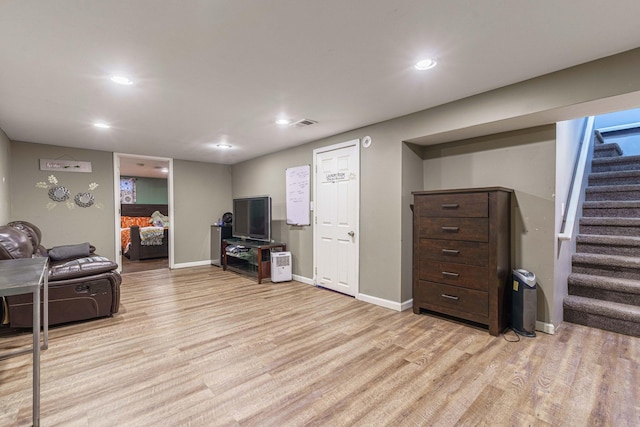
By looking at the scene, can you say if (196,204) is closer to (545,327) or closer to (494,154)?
(494,154)

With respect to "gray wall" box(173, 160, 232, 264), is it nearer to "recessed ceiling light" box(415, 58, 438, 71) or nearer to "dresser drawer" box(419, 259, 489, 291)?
"dresser drawer" box(419, 259, 489, 291)

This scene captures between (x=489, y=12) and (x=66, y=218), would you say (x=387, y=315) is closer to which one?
(x=489, y=12)

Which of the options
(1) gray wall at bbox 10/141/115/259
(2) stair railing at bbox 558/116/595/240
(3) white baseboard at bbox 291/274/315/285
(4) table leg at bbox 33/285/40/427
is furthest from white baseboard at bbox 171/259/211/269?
(2) stair railing at bbox 558/116/595/240

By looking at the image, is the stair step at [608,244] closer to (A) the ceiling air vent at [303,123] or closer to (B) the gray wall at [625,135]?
(B) the gray wall at [625,135]

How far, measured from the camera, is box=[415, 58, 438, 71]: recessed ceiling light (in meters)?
2.06

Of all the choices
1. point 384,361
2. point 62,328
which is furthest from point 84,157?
point 384,361

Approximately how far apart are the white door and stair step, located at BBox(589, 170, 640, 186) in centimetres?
328

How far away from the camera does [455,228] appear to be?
2789 millimetres

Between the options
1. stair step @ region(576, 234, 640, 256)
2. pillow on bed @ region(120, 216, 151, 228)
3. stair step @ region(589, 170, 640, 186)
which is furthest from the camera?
pillow on bed @ region(120, 216, 151, 228)

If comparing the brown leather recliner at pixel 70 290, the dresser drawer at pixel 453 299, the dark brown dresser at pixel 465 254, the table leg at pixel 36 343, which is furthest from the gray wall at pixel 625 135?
the brown leather recliner at pixel 70 290

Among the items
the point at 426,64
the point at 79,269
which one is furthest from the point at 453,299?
the point at 79,269

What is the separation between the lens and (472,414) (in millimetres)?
1597

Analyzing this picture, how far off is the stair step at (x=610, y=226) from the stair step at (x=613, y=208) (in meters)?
0.21

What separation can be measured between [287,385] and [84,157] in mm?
5224
